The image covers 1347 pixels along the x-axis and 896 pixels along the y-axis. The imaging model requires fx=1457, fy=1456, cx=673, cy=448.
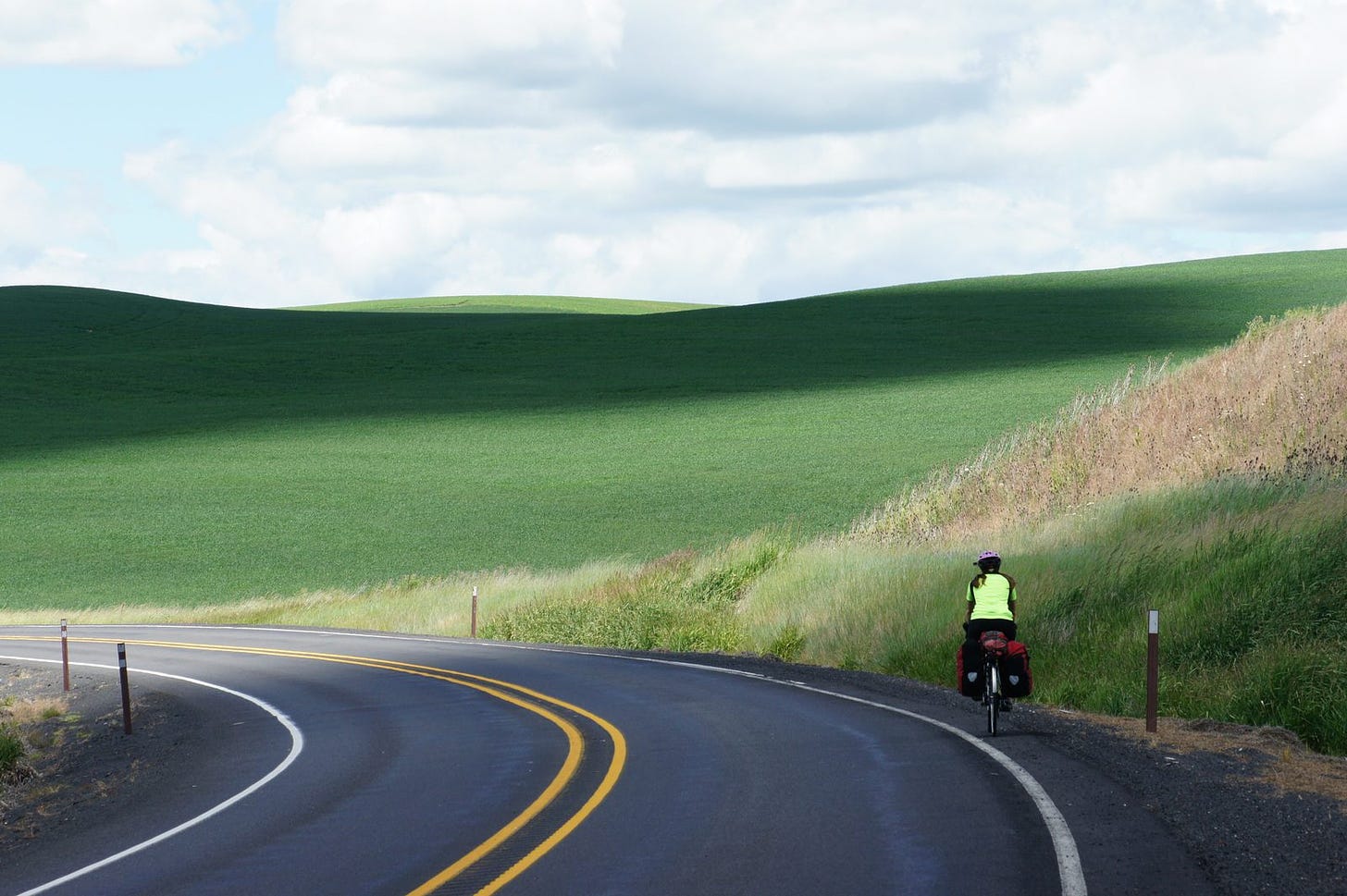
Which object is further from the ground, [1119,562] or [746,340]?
[746,340]

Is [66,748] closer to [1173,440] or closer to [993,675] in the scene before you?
[993,675]

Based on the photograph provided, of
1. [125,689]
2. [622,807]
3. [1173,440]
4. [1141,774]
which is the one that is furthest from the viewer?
[1173,440]

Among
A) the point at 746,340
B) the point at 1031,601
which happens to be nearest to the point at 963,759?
the point at 1031,601

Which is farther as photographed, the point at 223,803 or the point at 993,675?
the point at 993,675

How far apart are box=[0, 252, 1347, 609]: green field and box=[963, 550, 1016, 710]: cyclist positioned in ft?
77.9

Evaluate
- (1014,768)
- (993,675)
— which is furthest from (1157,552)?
(1014,768)

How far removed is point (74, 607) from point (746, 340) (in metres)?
47.2

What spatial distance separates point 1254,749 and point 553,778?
6.20 m

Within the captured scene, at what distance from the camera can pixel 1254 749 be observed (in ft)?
42.1

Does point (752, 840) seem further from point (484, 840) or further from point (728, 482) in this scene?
point (728, 482)

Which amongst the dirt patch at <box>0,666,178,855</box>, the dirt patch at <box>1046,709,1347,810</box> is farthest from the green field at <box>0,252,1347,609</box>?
the dirt patch at <box>1046,709,1347,810</box>

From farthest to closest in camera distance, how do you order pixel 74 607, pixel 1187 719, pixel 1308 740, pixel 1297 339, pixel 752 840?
1. pixel 74 607
2. pixel 1297 339
3. pixel 1187 719
4. pixel 1308 740
5. pixel 752 840

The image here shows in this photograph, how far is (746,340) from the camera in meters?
81.6

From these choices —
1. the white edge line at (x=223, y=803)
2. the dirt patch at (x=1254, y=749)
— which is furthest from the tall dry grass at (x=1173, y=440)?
the white edge line at (x=223, y=803)
